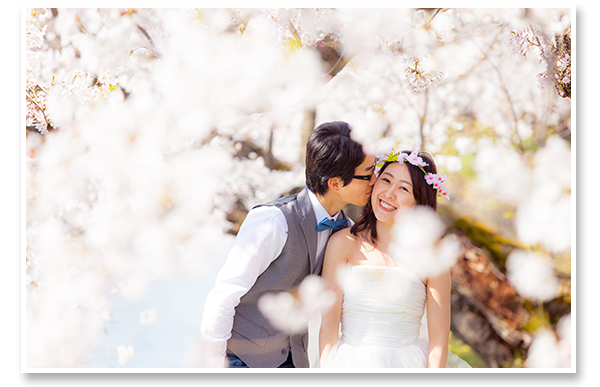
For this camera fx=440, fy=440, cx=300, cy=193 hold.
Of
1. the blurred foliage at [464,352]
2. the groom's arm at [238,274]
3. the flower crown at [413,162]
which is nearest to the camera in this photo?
the groom's arm at [238,274]

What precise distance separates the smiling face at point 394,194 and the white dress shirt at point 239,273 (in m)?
0.34

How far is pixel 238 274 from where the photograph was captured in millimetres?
1413

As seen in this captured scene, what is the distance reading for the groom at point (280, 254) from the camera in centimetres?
142

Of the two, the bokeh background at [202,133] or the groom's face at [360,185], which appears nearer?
the groom's face at [360,185]

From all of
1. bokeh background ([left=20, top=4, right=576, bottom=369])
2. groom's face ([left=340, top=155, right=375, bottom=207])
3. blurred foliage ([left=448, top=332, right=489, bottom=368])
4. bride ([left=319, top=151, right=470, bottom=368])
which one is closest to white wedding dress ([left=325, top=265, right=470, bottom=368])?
bride ([left=319, top=151, right=470, bottom=368])

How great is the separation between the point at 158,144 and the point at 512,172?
192 centimetres

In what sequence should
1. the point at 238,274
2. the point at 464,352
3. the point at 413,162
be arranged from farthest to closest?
the point at 464,352, the point at 413,162, the point at 238,274

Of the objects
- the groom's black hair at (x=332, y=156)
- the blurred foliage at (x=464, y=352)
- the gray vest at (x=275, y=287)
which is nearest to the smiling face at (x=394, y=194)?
the groom's black hair at (x=332, y=156)

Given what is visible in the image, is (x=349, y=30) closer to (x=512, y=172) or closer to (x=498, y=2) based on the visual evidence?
(x=498, y=2)

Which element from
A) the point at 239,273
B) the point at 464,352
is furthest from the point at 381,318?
the point at 464,352

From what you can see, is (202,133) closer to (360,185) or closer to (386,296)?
(360,185)

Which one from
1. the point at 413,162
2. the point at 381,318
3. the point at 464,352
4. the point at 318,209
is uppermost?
the point at 413,162

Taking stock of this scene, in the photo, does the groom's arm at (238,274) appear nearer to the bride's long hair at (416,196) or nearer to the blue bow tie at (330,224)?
the blue bow tie at (330,224)

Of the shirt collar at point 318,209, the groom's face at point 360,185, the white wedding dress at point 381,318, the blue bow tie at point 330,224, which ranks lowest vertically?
the white wedding dress at point 381,318
